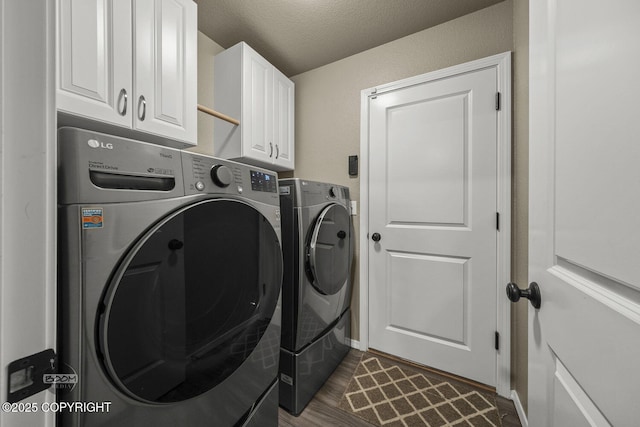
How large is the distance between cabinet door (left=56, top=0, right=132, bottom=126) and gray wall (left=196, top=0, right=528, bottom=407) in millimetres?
703

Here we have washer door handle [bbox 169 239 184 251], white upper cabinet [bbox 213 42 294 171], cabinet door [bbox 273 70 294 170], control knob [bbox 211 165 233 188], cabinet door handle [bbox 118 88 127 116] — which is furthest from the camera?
cabinet door [bbox 273 70 294 170]

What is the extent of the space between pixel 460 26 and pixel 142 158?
2054 millimetres

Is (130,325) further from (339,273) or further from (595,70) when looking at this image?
(339,273)

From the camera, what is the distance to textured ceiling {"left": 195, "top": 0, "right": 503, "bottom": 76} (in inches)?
58.4

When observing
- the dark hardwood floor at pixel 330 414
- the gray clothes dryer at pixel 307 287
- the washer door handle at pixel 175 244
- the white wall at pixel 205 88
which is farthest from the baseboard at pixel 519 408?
the white wall at pixel 205 88

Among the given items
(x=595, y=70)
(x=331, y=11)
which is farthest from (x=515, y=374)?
(x=331, y=11)

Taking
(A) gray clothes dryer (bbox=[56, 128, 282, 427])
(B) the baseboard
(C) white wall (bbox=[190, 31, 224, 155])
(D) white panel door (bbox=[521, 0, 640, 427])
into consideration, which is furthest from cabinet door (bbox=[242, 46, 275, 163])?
(B) the baseboard

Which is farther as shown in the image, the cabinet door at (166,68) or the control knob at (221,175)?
the cabinet door at (166,68)

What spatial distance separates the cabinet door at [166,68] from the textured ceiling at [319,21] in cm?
37

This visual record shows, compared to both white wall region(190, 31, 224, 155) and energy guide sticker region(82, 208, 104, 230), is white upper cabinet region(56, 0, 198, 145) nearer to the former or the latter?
white wall region(190, 31, 224, 155)

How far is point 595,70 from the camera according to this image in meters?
0.40

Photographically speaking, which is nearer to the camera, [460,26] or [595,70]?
[595,70]

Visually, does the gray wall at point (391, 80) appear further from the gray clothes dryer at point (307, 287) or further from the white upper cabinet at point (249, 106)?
the gray clothes dryer at point (307, 287)

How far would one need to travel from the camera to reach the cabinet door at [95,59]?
2.92 feet
